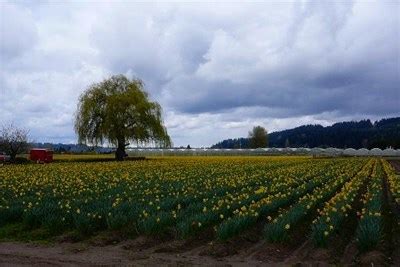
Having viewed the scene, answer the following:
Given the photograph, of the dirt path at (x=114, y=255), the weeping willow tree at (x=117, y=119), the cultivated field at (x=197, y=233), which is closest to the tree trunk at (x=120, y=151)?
the weeping willow tree at (x=117, y=119)

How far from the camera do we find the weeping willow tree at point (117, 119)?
2304 inches

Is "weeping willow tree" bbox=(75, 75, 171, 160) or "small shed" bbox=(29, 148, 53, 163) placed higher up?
"weeping willow tree" bbox=(75, 75, 171, 160)

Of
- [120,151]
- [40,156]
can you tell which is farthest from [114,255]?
[120,151]

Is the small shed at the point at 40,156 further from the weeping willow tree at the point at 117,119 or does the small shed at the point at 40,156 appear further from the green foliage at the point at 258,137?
the green foliage at the point at 258,137

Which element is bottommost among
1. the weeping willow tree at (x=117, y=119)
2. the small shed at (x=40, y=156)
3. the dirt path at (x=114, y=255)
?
the dirt path at (x=114, y=255)

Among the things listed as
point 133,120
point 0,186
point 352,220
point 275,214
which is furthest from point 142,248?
point 133,120

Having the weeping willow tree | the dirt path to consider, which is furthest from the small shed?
the dirt path

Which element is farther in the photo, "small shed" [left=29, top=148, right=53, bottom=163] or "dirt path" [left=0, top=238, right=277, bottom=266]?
"small shed" [left=29, top=148, right=53, bottom=163]

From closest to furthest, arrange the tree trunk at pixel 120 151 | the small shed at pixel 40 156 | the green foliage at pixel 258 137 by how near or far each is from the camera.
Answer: the small shed at pixel 40 156 → the tree trunk at pixel 120 151 → the green foliage at pixel 258 137

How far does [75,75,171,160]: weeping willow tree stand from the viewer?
→ 58.5 meters

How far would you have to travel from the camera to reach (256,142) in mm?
145500

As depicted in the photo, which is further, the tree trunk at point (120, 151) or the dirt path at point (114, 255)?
the tree trunk at point (120, 151)

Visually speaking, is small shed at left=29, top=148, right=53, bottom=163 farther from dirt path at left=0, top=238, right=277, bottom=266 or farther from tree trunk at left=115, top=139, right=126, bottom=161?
dirt path at left=0, top=238, right=277, bottom=266

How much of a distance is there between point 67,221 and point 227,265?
17.2 ft
